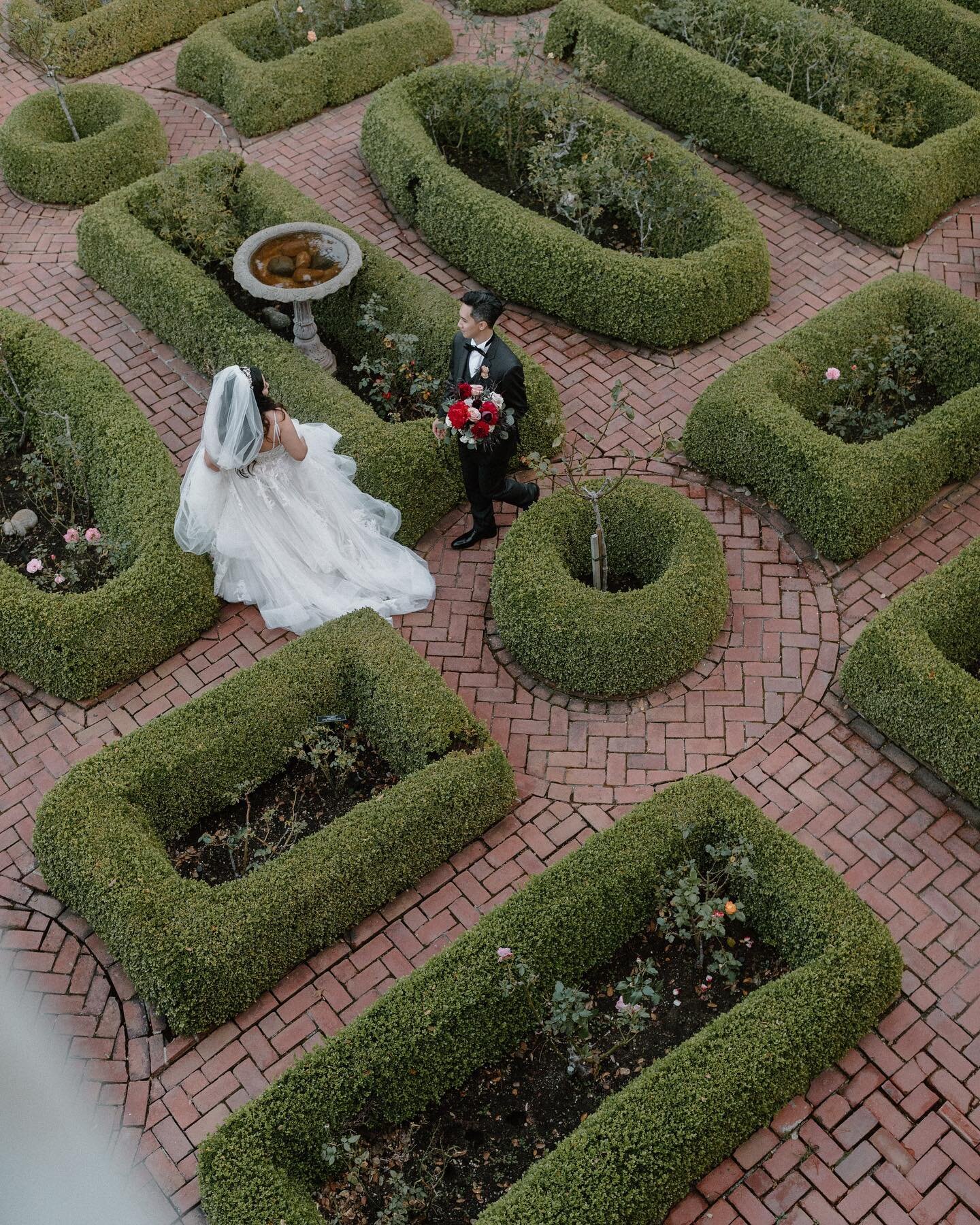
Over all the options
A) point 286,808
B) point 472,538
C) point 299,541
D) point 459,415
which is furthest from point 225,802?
point 459,415

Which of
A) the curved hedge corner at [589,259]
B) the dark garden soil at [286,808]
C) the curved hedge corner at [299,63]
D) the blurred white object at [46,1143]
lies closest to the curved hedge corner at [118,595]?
Answer: the dark garden soil at [286,808]

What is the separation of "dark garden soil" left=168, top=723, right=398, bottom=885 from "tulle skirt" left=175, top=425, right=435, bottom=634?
3.54 ft

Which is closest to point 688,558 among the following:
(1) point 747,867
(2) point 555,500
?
(2) point 555,500

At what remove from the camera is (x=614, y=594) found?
7.66 metres

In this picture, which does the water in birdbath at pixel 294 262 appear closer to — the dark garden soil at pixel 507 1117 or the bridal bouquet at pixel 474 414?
the bridal bouquet at pixel 474 414

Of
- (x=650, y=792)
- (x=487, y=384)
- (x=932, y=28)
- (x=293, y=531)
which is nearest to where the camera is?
(x=650, y=792)

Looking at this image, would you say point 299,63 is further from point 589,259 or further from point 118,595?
point 118,595

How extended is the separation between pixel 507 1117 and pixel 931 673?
357cm

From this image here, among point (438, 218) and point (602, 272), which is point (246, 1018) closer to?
point (602, 272)

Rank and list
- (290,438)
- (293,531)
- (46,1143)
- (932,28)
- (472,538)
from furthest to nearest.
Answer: (932,28) → (472,538) → (293,531) → (290,438) → (46,1143)

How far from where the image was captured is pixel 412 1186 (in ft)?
18.5

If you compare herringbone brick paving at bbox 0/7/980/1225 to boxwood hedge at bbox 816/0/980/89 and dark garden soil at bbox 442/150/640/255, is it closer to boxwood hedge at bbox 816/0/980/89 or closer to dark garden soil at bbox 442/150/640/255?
dark garden soil at bbox 442/150/640/255

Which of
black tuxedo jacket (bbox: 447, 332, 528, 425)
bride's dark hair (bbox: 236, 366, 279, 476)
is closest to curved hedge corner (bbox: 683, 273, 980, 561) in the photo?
black tuxedo jacket (bbox: 447, 332, 528, 425)

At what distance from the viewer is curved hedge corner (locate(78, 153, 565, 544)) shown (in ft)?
28.0
